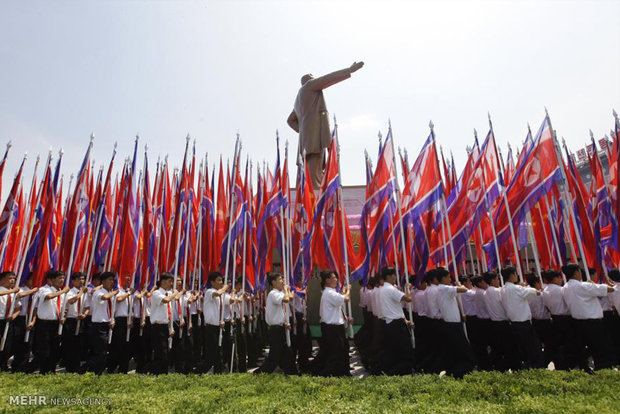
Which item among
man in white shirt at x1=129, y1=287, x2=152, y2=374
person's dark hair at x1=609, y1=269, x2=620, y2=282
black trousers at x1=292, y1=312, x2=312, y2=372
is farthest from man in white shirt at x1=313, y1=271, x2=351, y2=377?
person's dark hair at x1=609, y1=269, x2=620, y2=282

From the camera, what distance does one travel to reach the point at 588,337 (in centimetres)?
546

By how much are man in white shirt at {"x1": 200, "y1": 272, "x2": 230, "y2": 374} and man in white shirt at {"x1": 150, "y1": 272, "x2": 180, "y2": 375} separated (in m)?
0.61

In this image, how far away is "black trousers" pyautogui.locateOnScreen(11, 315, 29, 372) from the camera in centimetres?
656

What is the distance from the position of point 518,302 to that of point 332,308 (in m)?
2.99

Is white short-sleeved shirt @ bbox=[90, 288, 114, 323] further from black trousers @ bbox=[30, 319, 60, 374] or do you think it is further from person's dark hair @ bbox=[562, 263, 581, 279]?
person's dark hair @ bbox=[562, 263, 581, 279]

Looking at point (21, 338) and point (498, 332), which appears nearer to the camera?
point (498, 332)

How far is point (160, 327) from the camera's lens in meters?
6.21

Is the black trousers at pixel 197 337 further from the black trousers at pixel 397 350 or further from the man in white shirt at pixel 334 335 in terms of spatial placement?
the black trousers at pixel 397 350

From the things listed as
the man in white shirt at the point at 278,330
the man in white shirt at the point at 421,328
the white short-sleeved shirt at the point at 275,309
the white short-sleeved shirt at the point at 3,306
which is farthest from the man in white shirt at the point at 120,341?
the man in white shirt at the point at 421,328

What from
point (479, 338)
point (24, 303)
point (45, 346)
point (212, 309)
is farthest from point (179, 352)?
point (479, 338)

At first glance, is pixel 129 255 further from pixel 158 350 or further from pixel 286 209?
pixel 286 209

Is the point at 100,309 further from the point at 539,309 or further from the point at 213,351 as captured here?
the point at 539,309

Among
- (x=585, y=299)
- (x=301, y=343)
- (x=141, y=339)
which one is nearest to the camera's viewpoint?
(x=585, y=299)

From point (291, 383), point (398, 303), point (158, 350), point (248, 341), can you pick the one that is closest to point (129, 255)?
point (158, 350)
